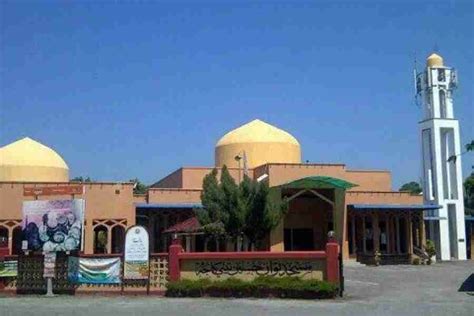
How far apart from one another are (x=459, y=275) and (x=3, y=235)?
22.1 m

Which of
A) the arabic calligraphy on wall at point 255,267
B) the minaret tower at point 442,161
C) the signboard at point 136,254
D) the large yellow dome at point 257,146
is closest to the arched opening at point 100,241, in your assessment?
the large yellow dome at point 257,146

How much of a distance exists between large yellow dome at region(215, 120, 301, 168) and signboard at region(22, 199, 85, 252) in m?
18.4

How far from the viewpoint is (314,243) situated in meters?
35.0

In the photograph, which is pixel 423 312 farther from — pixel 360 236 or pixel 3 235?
pixel 3 235

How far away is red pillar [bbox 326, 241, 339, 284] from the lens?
720 inches

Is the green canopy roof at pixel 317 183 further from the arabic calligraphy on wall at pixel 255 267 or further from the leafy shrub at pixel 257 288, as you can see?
the leafy shrub at pixel 257 288

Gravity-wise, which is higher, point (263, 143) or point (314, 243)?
point (263, 143)

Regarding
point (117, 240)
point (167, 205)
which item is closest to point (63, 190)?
point (167, 205)

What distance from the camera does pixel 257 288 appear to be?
18156 mm

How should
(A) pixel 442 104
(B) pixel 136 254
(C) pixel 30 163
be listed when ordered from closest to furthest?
1. (B) pixel 136 254
2. (C) pixel 30 163
3. (A) pixel 442 104

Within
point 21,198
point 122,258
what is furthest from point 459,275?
point 21,198

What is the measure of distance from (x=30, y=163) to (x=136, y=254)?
2146 centimetres

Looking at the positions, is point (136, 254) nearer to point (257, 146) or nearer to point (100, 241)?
point (257, 146)

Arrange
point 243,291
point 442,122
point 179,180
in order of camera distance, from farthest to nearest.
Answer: point 442,122 → point 179,180 → point 243,291
